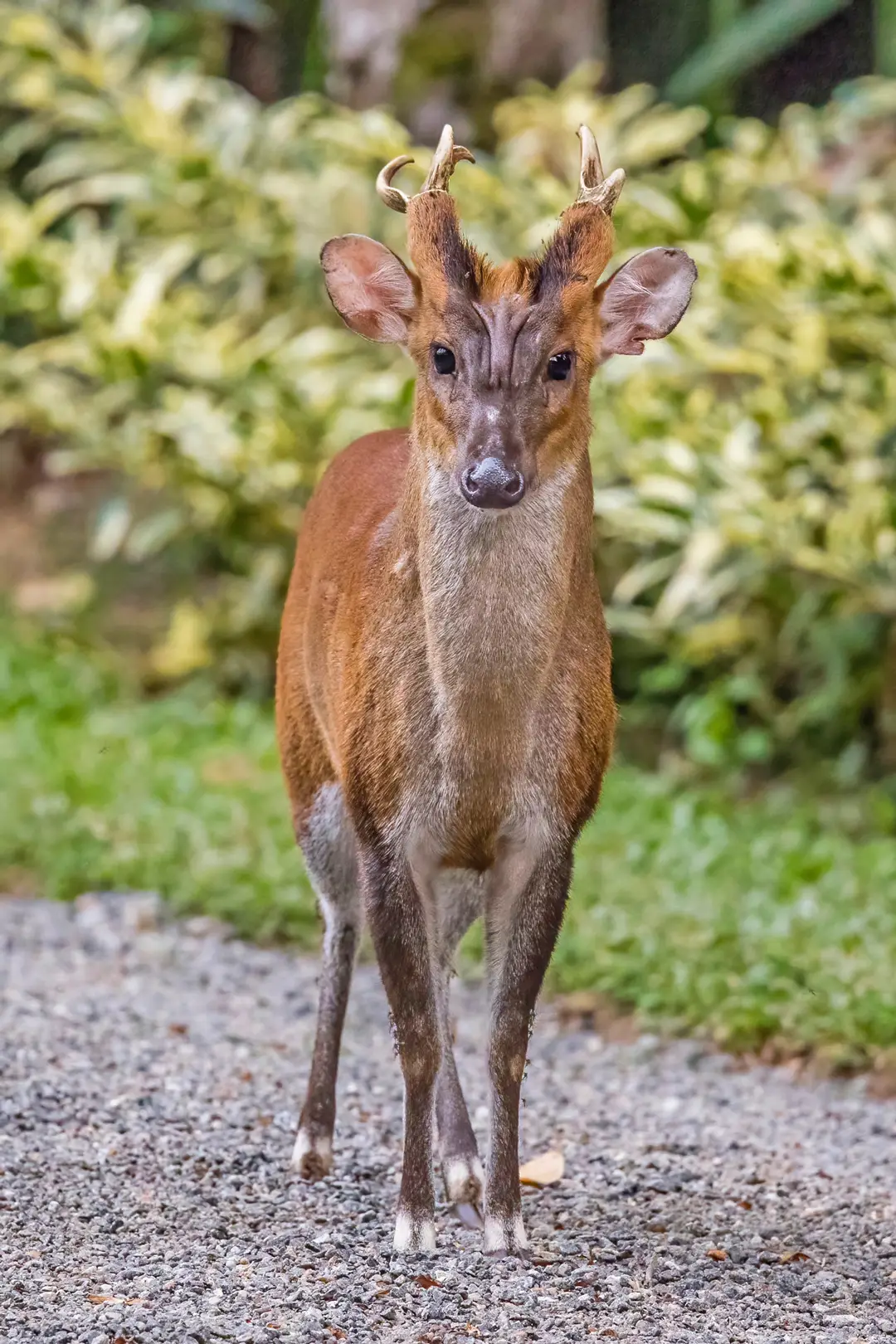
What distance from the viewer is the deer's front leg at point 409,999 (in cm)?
318

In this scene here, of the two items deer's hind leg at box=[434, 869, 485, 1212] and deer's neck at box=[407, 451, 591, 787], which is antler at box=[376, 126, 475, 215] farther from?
deer's hind leg at box=[434, 869, 485, 1212]

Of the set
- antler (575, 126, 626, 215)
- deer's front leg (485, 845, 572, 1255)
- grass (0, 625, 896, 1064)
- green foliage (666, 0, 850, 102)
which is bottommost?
grass (0, 625, 896, 1064)

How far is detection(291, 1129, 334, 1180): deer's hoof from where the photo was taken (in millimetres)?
3736

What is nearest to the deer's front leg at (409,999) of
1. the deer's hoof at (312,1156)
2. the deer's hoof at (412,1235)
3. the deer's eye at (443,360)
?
the deer's hoof at (412,1235)

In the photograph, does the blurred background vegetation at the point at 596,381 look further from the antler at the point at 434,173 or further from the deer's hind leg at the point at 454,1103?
the antler at the point at 434,173

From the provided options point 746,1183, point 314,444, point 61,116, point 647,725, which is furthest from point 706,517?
point 61,116

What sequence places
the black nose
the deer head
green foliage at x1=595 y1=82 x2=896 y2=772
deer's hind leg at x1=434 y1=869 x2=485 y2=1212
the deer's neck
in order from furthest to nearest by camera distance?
green foliage at x1=595 y1=82 x2=896 y2=772 < deer's hind leg at x1=434 y1=869 x2=485 y2=1212 < the deer's neck < the deer head < the black nose

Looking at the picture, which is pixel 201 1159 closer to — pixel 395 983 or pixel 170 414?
pixel 395 983

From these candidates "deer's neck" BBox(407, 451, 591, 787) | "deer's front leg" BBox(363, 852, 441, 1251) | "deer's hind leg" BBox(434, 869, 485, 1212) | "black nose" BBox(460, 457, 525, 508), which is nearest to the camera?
"black nose" BBox(460, 457, 525, 508)

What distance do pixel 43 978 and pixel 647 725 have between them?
123 inches

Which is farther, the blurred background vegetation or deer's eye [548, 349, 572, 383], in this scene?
the blurred background vegetation

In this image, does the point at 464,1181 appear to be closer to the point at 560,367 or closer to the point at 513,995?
the point at 513,995

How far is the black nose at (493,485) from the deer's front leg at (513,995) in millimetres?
657

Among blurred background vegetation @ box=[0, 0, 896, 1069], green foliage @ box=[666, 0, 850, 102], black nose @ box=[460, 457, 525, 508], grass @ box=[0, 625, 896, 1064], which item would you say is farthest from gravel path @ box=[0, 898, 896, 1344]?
green foliage @ box=[666, 0, 850, 102]
